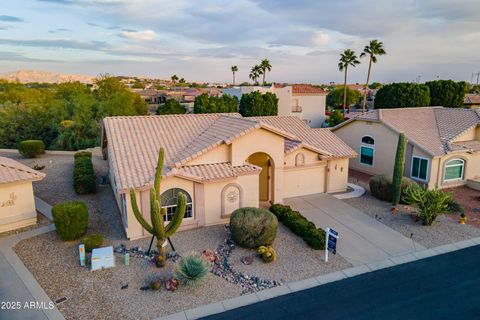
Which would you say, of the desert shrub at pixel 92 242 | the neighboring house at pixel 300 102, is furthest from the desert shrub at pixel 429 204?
the neighboring house at pixel 300 102

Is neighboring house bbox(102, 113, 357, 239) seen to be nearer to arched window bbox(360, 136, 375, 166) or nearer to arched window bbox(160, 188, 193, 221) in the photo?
arched window bbox(160, 188, 193, 221)

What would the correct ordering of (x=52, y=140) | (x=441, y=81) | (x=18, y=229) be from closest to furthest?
1. (x=18, y=229)
2. (x=52, y=140)
3. (x=441, y=81)

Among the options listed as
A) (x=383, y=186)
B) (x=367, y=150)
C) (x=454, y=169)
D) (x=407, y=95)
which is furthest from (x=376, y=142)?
(x=407, y=95)

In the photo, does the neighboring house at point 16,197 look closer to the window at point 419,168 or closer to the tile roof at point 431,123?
the tile roof at point 431,123

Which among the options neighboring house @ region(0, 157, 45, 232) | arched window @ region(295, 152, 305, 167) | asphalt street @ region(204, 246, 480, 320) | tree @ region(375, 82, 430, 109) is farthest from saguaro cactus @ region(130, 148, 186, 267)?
tree @ region(375, 82, 430, 109)

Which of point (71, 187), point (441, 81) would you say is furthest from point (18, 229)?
point (441, 81)

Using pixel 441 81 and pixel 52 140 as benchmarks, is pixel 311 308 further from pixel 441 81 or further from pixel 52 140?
pixel 441 81
